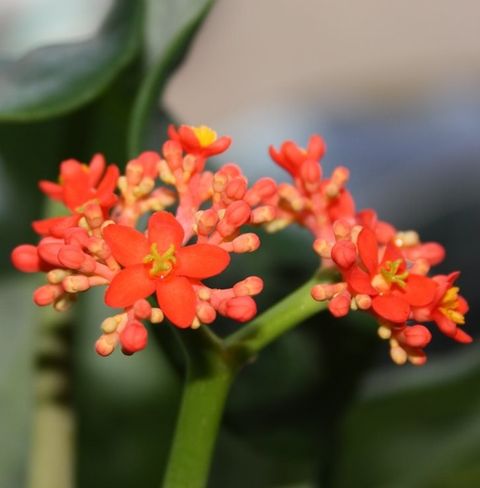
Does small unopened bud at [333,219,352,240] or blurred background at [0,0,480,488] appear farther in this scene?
blurred background at [0,0,480,488]

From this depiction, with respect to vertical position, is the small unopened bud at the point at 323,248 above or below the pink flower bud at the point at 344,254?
below

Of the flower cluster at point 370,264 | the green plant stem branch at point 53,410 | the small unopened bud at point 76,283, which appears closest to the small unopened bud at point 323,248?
the flower cluster at point 370,264

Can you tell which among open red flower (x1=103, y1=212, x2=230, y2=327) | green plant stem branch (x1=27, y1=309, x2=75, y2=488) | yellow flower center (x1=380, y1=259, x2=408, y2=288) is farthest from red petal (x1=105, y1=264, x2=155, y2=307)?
green plant stem branch (x1=27, y1=309, x2=75, y2=488)

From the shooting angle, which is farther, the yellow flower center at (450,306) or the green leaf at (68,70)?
the green leaf at (68,70)

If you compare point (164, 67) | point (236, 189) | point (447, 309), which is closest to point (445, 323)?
point (447, 309)

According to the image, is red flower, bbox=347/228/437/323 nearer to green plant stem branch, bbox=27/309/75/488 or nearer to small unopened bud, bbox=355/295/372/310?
small unopened bud, bbox=355/295/372/310

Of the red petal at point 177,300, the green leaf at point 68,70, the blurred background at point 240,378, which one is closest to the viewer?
the red petal at point 177,300

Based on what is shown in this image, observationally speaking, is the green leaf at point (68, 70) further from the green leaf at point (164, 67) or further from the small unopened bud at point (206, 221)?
the small unopened bud at point (206, 221)
